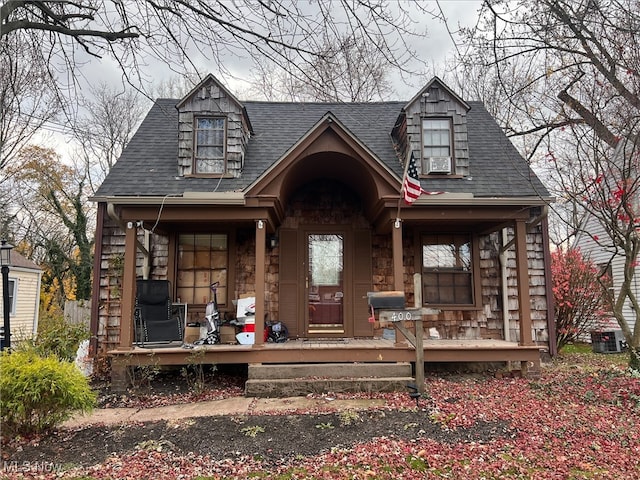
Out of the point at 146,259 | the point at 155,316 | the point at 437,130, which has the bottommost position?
the point at 155,316

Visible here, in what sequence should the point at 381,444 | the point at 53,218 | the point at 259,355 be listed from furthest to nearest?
1. the point at 53,218
2. the point at 259,355
3. the point at 381,444

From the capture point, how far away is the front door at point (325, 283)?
772 cm

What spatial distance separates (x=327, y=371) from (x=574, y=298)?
6.52 meters

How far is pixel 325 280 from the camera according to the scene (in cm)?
785

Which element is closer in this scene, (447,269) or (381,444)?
(381,444)

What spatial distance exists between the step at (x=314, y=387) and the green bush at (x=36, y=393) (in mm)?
2054

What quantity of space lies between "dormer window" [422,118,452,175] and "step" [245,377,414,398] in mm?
3932

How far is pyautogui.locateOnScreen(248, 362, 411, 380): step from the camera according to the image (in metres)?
5.93

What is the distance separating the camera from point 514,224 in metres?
6.75

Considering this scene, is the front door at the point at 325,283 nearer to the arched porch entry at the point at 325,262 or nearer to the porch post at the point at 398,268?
the arched porch entry at the point at 325,262

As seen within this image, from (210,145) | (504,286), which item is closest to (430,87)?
(504,286)

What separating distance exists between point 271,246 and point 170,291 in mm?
1915
